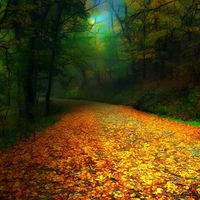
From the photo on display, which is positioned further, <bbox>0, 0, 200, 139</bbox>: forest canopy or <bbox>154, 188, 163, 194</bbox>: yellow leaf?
<bbox>0, 0, 200, 139</bbox>: forest canopy

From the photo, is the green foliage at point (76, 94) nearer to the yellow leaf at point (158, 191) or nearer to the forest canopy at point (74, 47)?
the forest canopy at point (74, 47)

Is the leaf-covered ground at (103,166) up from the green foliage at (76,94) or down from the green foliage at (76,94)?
down

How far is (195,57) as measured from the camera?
17.5 meters

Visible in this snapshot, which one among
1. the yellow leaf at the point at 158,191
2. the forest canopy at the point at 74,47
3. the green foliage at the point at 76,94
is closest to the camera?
the yellow leaf at the point at 158,191

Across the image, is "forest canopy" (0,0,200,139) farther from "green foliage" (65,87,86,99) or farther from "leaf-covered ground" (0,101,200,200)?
"green foliage" (65,87,86,99)

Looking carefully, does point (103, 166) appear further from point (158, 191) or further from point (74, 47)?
point (74, 47)

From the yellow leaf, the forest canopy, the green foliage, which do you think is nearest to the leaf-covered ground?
the yellow leaf

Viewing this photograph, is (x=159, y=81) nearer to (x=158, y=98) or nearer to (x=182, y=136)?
(x=158, y=98)

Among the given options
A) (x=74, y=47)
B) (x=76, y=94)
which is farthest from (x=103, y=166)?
(x=76, y=94)

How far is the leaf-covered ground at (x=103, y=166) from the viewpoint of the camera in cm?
450

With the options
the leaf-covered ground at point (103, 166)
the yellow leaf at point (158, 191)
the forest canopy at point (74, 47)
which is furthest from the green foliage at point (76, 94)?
the yellow leaf at point (158, 191)

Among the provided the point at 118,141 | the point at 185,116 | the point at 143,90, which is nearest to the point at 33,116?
the point at 118,141

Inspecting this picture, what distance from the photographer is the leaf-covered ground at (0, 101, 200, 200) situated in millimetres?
4500

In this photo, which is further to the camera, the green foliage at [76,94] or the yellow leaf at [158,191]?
the green foliage at [76,94]
